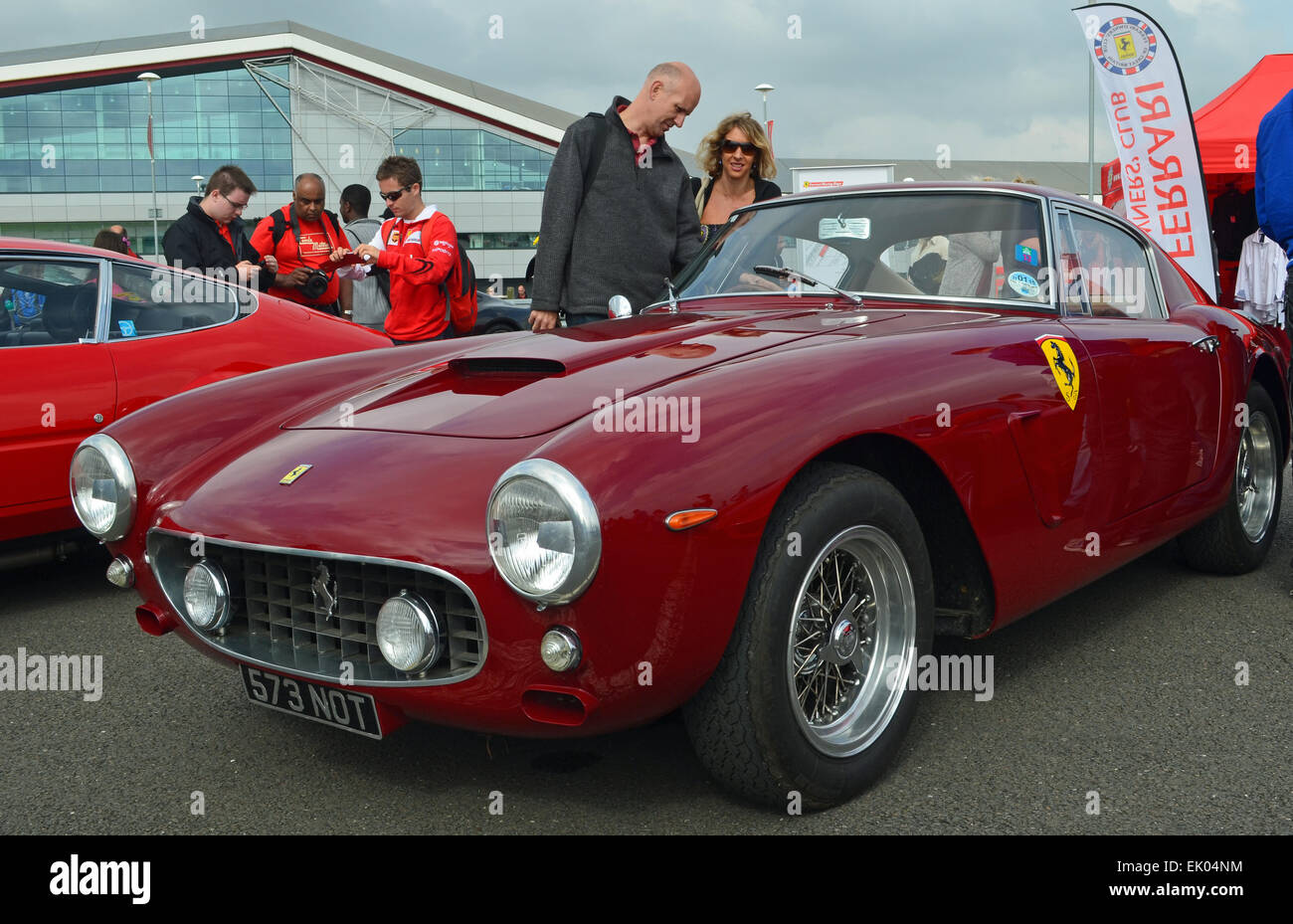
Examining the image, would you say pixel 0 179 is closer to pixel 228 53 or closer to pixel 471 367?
pixel 228 53

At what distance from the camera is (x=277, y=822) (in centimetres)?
229

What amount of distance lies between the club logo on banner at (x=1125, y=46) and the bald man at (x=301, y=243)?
7.07m

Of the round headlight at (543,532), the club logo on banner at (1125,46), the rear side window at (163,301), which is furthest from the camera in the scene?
the club logo on banner at (1125,46)

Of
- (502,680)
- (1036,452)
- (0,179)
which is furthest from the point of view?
(0,179)

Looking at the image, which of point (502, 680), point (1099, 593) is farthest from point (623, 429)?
point (1099, 593)

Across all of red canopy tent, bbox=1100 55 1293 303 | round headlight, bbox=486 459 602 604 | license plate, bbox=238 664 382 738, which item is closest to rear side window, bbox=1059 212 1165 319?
round headlight, bbox=486 459 602 604

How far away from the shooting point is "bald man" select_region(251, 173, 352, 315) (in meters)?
6.36

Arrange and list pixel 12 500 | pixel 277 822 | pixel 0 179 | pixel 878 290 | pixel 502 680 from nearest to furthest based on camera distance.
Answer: pixel 502 680 → pixel 277 822 → pixel 878 290 → pixel 12 500 → pixel 0 179

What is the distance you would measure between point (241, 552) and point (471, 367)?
2.39 feet

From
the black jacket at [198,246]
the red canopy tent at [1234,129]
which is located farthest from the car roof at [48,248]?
the red canopy tent at [1234,129]

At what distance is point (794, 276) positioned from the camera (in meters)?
3.31

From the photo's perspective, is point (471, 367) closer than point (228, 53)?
Yes

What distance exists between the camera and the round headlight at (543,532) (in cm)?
184

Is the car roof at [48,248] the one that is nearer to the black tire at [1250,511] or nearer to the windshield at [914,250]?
the windshield at [914,250]
